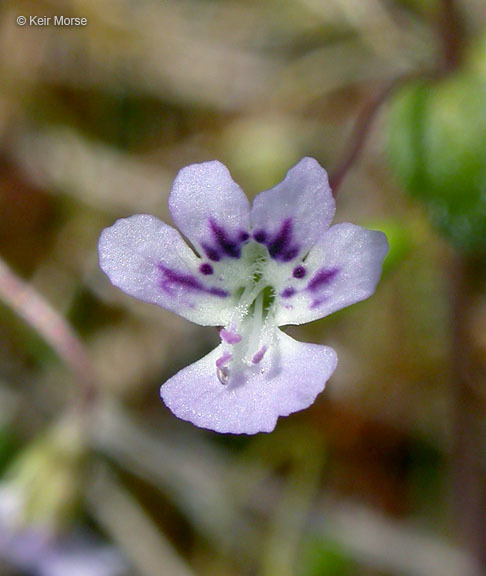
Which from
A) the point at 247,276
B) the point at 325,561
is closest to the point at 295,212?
the point at 247,276

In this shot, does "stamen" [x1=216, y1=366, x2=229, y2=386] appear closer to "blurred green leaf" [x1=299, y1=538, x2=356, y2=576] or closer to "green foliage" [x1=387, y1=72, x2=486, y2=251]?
"green foliage" [x1=387, y1=72, x2=486, y2=251]

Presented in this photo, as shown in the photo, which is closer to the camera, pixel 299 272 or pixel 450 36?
pixel 299 272

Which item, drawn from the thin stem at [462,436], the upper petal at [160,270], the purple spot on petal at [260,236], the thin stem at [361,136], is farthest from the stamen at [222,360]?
the thin stem at [462,436]

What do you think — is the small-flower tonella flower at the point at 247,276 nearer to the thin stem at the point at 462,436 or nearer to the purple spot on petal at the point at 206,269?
the purple spot on petal at the point at 206,269

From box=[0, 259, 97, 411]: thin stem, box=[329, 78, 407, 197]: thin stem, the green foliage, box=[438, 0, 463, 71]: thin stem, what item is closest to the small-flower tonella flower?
box=[329, 78, 407, 197]: thin stem

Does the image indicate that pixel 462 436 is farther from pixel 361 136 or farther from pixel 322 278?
pixel 322 278

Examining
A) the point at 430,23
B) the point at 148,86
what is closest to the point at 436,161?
the point at 430,23
